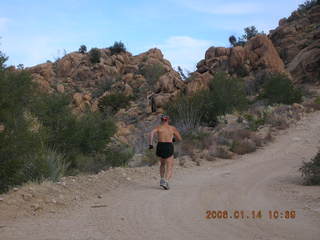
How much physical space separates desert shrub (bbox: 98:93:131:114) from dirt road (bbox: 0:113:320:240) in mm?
37612

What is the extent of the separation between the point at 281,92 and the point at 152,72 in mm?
29599

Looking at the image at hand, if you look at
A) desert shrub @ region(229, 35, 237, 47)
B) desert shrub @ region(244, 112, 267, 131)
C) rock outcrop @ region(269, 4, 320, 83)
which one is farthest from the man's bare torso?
desert shrub @ region(229, 35, 237, 47)

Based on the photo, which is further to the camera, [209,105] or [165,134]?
[209,105]

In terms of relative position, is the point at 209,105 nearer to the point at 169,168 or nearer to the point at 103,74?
the point at 169,168

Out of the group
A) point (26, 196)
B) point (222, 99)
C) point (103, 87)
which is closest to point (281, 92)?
point (222, 99)

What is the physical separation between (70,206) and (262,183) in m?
5.36

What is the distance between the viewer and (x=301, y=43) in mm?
50969

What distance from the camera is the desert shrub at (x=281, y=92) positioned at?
3085 cm

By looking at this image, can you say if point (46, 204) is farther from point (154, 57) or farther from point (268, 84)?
point (154, 57)

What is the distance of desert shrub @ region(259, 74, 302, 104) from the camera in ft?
101

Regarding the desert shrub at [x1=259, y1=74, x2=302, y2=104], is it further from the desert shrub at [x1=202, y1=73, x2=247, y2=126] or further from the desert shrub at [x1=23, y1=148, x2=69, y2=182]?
the desert shrub at [x1=23, y1=148, x2=69, y2=182]

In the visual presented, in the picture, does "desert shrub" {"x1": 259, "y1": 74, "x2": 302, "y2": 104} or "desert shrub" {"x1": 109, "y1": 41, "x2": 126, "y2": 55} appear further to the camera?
"desert shrub" {"x1": 109, "y1": 41, "x2": 126, "y2": 55}

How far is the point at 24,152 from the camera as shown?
416 inches

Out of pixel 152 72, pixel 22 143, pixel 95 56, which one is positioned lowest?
pixel 22 143
